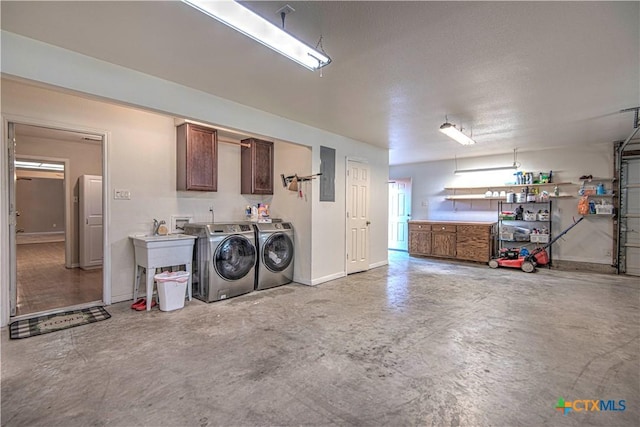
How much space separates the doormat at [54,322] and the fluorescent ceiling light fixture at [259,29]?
126 inches

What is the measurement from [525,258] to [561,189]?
171 centimetres

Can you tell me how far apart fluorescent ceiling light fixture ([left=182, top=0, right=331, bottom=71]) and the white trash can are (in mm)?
2772

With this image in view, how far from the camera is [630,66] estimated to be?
8.82 ft

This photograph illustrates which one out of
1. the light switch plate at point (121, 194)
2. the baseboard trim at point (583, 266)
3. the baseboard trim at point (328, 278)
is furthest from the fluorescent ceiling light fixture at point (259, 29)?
the baseboard trim at point (583, 266)

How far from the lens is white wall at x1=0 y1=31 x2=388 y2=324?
248 centimetres

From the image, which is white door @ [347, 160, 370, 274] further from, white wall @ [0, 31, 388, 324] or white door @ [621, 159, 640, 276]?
white door @ [621, 159, 640, 276]

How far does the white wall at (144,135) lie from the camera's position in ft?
8.14

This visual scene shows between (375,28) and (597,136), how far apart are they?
5.45m

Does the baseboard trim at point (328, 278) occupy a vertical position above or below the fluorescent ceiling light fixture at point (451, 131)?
below

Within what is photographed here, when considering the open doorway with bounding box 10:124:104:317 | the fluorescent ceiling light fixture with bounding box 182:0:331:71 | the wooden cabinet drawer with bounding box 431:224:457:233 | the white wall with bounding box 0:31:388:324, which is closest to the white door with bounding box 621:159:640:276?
the wooden cabinet drawer with bounding box 431:224:457:233

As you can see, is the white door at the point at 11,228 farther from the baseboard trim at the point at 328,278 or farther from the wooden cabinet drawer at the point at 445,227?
the wooden cabinet drawer at the point at 445,227

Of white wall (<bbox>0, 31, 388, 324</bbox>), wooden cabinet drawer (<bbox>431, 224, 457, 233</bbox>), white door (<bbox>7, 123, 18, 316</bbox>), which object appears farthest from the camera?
wooden cabinet drawer (<bbox>431, 224, 457, 233</bbox>)

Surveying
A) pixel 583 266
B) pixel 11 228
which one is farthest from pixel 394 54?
pixel 583 266

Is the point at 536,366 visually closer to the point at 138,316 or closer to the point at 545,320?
the point at 545,320
